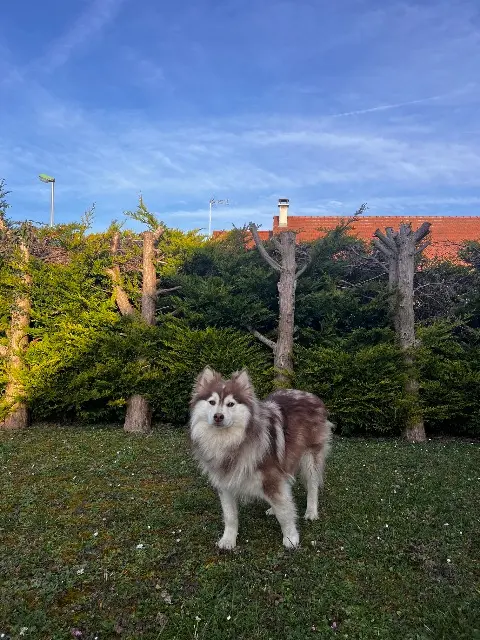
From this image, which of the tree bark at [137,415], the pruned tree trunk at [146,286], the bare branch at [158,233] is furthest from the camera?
the bare branch at [158,233]

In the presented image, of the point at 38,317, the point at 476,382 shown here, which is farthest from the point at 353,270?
the point at 38,317

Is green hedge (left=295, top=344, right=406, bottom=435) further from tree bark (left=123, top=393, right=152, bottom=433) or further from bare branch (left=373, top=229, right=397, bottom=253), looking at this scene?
tree bark (left=123, top=393, right=152, bottom=433)

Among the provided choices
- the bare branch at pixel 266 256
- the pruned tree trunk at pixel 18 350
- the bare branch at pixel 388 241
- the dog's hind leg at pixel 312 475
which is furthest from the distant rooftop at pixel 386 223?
the dog's hind leg at pixel 312 475

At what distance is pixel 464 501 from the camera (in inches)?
233

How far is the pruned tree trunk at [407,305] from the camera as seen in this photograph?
31.9 ft

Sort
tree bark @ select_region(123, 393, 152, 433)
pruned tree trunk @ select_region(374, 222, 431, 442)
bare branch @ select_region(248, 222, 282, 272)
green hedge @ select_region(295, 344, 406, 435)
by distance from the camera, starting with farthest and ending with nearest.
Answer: bare branch @ select_region(248, 222, 282, 272), tree bark @ select_region(123, 393, 152, 433), pruned tree trunk @ select_region(374, 222, 431, 442), green hedge @ select_region(295, 344, 406, 435)

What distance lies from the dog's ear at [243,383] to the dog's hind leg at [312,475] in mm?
1204

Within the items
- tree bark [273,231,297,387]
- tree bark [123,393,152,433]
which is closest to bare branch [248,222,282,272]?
tree bark [273,231,297,387]

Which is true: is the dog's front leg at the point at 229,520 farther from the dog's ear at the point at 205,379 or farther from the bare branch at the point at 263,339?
the bare branch at the point at 263,339

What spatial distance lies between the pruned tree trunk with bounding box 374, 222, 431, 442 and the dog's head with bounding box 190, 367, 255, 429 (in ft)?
19.5

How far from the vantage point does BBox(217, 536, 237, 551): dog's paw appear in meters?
4.68

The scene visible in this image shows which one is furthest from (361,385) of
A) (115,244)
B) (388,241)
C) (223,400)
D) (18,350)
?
(18,350)

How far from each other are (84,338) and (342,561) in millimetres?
7875

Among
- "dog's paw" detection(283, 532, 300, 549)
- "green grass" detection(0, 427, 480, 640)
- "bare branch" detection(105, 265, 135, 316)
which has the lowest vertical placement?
"green grass" detection(0, 427, 480, 640)
